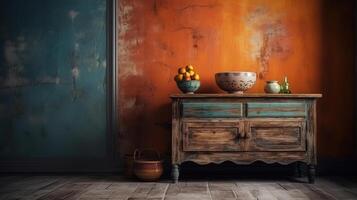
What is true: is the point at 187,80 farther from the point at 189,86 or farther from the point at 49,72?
the point at 49,72

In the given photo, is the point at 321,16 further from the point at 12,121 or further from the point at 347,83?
the point at 12,121

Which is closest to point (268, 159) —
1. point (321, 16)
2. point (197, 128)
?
point (197, 128)

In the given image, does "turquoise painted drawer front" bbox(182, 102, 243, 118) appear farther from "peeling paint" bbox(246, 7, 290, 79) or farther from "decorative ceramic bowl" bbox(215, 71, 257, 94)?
"peeling paint" bbox(246, 7, 290, 79)

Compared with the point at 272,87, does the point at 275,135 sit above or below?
below

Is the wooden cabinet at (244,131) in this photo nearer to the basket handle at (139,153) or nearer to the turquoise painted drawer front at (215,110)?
the turquoise painted drawer front at (215,110)

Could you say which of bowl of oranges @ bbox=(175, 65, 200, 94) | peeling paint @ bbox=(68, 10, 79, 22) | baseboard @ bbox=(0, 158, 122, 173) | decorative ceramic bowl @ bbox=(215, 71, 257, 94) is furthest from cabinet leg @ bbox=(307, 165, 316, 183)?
peeling paint @ bbox=(68, 10, 79, 22)

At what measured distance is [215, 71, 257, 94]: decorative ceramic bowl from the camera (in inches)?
151

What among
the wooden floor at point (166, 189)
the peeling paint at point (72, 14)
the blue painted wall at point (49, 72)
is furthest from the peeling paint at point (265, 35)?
the peeling paint at point (72, 14)

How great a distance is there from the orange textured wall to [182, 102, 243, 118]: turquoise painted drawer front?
56cm

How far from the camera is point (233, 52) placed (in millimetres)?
4270

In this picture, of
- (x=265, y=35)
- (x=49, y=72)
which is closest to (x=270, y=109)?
(x=265, y=35)

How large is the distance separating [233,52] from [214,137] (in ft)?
3.23

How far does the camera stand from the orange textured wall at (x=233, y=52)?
167 inches

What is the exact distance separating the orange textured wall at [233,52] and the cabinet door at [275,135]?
0.60m
